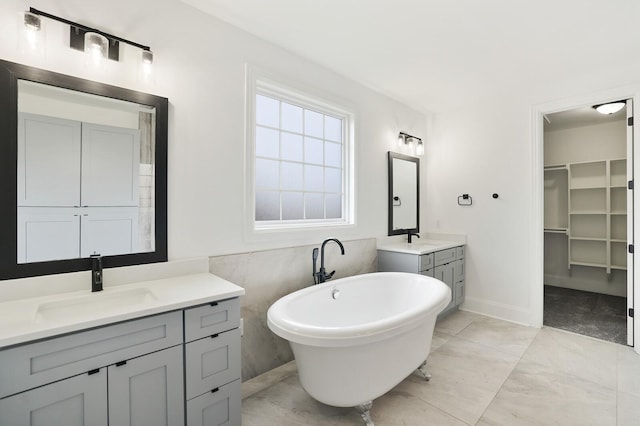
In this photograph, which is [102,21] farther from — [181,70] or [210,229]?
[210,229]

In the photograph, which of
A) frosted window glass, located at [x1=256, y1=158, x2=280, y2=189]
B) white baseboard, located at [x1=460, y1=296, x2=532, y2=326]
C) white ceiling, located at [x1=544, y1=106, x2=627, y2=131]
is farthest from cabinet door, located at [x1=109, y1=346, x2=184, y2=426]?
white ceiling, located at [x1=544, y1=106, x2=627, y2=131]

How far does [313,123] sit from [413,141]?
152 centimetres

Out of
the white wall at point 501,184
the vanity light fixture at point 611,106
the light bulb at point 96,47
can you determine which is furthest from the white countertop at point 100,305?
the vanity light fixture at point 611,106

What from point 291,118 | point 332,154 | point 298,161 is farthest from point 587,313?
point 291,118

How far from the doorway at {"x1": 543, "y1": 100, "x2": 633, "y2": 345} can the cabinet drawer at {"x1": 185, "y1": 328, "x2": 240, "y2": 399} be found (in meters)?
3.69

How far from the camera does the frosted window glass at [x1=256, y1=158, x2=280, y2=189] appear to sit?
8.21 feet

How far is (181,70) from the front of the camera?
Answer: 1912mm

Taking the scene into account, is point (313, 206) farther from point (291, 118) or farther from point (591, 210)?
point (591, 210)

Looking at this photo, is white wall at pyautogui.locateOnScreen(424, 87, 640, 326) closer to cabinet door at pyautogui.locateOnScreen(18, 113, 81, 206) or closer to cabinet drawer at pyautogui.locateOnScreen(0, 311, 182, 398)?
cabinet drawer at pyautogui.locateOnScreen(0, 311, 182, 398)

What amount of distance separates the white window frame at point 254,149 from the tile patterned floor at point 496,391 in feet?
3.81

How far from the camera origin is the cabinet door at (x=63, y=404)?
1058 mm

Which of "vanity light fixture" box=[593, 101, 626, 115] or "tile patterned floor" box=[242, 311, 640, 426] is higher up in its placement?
"vanity light fixture" box=[593, 101, 626, 115]

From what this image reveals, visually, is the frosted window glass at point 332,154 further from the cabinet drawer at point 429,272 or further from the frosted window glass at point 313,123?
the cabinet drawer at point 429,272

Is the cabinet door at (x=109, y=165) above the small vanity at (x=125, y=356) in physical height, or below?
above
